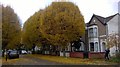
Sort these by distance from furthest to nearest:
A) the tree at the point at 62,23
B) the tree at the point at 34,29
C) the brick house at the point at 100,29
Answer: the tree at the point at 34,29 → the brick house at the point at 100,29 → the tree at the point at 62,23

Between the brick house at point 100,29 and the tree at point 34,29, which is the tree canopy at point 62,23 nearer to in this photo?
the brick house at point 100,29

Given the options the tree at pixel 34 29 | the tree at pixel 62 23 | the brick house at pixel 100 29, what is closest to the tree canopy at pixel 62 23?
the tree at pixel 62 23

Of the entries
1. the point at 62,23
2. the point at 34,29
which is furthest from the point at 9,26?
the point at 34,29

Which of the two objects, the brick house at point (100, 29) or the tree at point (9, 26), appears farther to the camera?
the tree at point (9, 26)

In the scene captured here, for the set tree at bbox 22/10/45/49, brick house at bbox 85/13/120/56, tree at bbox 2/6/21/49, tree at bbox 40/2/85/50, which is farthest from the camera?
tree at bbox 22/10/45/49

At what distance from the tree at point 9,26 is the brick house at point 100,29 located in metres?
15.4

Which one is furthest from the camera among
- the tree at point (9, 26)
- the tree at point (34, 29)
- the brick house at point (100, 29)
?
the tree at point (34, 29)

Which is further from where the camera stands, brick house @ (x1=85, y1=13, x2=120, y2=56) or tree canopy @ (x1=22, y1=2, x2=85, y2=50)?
brick house @ (x1=85, y1=13, x2=120, y2=56)

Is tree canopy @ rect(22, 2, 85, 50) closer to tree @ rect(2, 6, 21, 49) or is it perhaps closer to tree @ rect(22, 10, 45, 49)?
tree @ rect(2, 6, 21, 49)

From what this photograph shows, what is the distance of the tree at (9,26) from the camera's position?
50312mm

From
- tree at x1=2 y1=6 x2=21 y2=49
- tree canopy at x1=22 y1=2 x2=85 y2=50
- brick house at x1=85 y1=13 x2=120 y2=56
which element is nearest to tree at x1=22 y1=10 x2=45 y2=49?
tree at x1=2 y1=6 x2=21 y2=49

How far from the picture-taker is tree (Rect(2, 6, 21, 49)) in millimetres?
50312

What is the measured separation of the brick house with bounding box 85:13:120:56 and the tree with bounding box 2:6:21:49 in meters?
15.4

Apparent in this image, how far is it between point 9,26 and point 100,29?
713 inches
